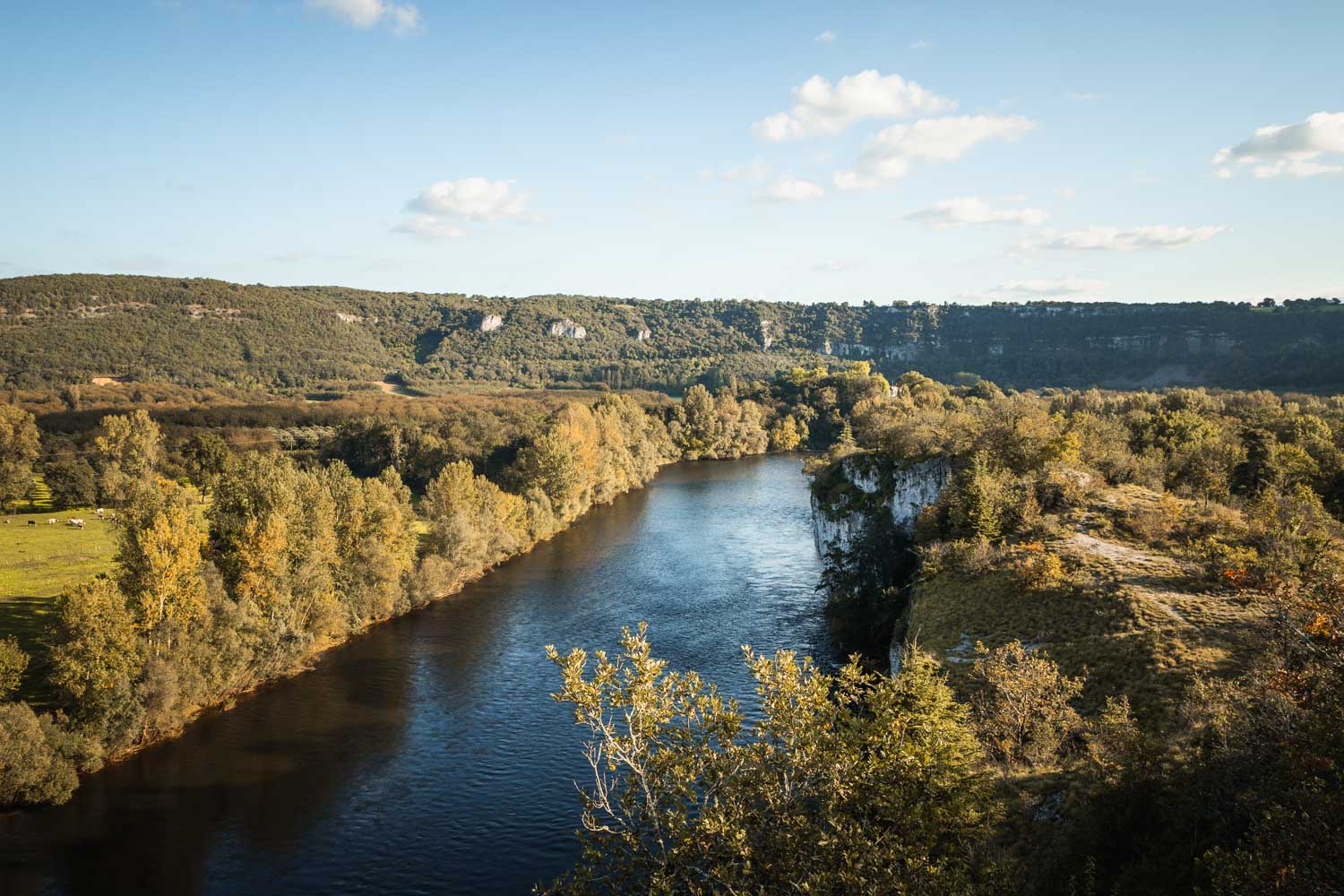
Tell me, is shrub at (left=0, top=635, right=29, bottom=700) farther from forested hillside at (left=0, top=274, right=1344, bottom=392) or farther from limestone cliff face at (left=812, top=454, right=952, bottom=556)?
forested hillside at (left=0, top=274, right=1344, bottom=392)

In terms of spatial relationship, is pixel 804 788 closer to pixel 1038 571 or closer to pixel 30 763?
pixel 1038 571

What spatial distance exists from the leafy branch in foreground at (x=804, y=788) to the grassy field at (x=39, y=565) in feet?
103

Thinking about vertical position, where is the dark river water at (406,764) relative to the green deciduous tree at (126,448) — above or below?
below

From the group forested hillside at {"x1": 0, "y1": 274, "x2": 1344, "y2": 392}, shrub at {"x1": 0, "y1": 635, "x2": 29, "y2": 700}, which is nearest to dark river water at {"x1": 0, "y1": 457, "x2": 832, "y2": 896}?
shrub at {"x1": 0, "y1": 635, "x2": 29, "y2": 700}

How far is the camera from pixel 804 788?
13344 millimetres

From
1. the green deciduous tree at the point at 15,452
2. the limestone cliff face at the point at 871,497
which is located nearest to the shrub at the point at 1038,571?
the limestone cliff face at the point at 871,497

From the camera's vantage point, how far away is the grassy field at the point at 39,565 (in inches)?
1526

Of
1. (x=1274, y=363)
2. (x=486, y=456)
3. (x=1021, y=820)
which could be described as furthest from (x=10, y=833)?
(x=1274, y=363)

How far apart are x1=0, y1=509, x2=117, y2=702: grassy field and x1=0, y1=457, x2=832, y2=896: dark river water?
9.28 metres

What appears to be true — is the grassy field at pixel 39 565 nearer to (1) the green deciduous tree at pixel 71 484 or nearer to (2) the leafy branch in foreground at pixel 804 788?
(1) the green deciduous tree at pixel 71 484

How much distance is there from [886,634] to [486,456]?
5390 cm

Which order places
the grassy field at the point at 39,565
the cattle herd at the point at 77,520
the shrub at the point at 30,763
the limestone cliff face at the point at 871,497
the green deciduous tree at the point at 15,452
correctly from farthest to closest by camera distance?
the green deciduous tree at the point at 15,452
the cattle herd at the point at 77,520
the limestone cliff face at the point at 871,497
the grassy field at the point at 39,565
the shrub at the point at 30,763

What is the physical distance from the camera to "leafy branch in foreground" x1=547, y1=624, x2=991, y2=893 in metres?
11.8

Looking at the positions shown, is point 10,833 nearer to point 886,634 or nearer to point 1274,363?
point 886,634
